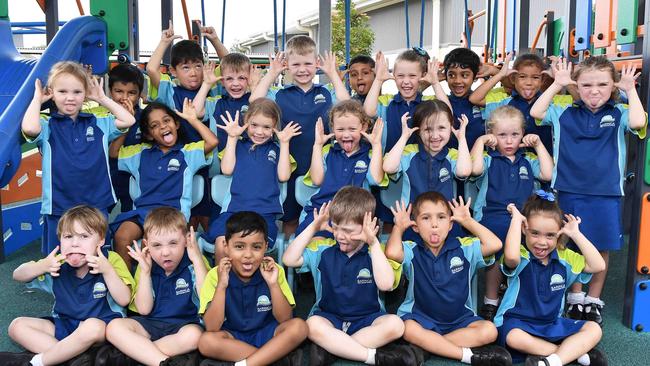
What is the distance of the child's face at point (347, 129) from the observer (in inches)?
121

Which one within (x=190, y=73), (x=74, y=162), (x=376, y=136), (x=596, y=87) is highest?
(x=190, y=73)

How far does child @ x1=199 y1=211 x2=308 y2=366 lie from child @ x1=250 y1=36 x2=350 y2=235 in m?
0.97

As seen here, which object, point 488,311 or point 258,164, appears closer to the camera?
point 488,311

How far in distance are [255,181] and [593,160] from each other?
1.70 metres

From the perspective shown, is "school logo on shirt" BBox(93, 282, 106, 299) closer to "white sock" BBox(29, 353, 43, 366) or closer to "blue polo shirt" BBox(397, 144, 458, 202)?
"white sock" BBox(29, 353, 43, 366)

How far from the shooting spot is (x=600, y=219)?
9.70 feet

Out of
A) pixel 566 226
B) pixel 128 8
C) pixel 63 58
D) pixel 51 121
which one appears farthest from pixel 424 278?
pixel 128 8

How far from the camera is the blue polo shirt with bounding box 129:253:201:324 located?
2.61 m

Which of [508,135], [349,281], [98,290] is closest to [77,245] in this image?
[98,290]

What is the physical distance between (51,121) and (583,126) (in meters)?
2.66

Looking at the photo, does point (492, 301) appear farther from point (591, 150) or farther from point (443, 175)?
point (591, 150)

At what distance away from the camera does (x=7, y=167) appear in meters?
2.84

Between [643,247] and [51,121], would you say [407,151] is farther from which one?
[51,121]

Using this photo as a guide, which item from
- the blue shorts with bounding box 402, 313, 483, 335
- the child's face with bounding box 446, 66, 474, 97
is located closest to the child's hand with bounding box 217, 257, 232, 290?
the blue shorts with bounding box 402, 313, 483, 335
